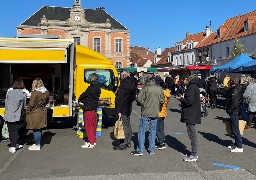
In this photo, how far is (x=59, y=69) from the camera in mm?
12586

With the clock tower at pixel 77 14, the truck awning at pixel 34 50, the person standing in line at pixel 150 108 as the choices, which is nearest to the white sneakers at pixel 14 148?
the truck awning at pixel 34 50

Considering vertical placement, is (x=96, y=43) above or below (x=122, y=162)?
above

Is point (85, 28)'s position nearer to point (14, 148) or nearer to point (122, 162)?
point (14, 148)

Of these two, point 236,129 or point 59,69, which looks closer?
point 236,129

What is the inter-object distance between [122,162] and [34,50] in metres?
4.49

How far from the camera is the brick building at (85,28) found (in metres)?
54.2

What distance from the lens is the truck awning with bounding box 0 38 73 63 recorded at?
9.24 m

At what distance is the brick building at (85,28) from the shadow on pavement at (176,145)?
48.0m

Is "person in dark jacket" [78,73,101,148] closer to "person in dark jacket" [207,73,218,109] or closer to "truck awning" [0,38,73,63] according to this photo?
"truck awning" [0,38,73,63]

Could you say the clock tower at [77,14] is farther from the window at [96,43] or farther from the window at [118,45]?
the window at [118,45]

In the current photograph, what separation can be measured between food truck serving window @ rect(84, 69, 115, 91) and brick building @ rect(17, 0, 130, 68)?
4443 cm

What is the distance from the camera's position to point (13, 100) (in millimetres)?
7762

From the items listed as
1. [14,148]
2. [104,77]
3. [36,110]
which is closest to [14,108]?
[36,110]

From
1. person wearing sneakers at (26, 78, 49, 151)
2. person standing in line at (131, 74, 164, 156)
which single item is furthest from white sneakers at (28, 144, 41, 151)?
person standing in line at (131, 74, 164, 156)
